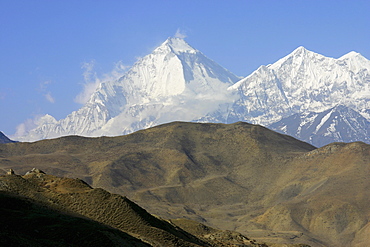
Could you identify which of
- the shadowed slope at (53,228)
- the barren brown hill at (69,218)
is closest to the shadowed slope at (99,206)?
the barren brown hill at (69,218)

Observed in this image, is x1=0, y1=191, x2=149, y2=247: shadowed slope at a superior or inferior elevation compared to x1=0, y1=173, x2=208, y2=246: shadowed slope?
inferior

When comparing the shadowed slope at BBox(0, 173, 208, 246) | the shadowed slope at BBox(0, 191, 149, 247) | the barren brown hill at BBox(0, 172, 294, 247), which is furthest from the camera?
the shadowed slope at BBox(0, 173, 208, 246)

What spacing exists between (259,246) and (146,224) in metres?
31.0

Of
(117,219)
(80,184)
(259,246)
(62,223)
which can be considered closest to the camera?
(62,223)

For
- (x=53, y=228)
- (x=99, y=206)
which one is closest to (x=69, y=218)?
(x=53, y=228)

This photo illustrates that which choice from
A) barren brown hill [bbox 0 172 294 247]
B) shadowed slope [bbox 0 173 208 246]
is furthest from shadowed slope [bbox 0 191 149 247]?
shadowed slope [bbox 0 173 208 246]

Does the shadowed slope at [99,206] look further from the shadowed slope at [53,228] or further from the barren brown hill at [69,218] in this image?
the shadowed slope at [53,228]

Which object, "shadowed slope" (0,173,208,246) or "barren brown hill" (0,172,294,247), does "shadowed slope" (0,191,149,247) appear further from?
"shadowed slope" (0,173,208,246)

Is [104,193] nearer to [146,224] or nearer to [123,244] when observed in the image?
[146,224]

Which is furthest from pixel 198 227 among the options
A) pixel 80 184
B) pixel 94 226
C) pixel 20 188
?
pixel 94 226

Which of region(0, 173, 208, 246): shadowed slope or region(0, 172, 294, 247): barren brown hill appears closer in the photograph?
region(0, 172, 294, 247): barren brown hill

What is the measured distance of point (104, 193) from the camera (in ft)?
247

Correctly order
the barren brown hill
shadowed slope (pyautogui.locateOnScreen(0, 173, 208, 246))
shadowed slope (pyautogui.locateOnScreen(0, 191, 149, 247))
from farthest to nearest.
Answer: shadowed slope (pyautogui.locateOnScreen(0, 173, 208, 246)), the barren brown hill, shadowed slope (pyautogui.locateOnScreen(0, 191, 149, 247))

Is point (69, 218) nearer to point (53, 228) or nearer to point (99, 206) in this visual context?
point (53, 228)
